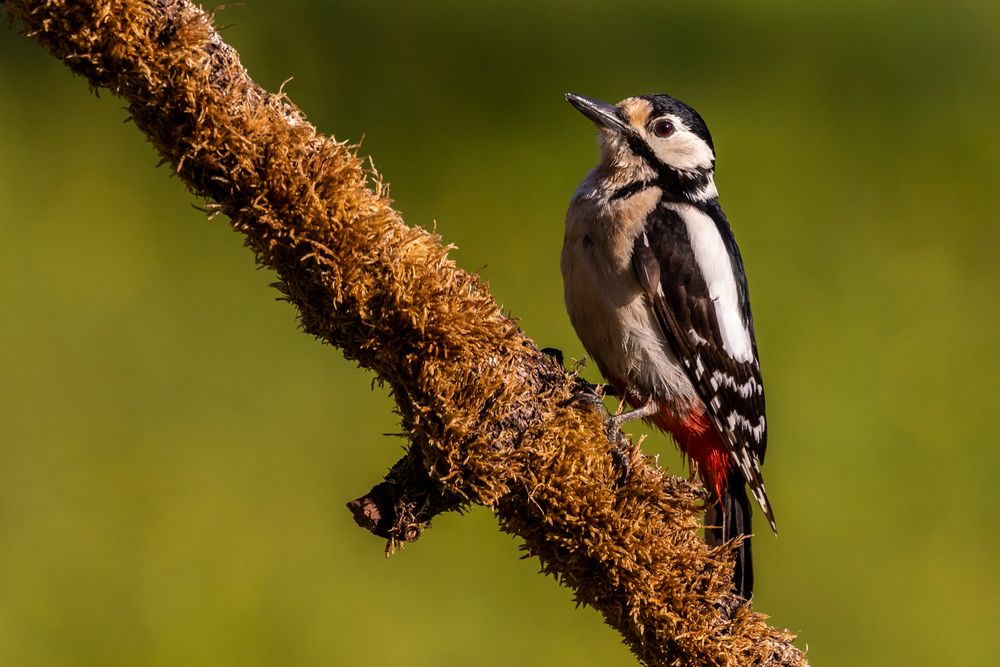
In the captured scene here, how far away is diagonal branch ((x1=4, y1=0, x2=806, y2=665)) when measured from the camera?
1.14 metres

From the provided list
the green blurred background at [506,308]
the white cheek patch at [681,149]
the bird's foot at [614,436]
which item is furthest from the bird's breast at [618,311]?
the green blurred background at [506,308]

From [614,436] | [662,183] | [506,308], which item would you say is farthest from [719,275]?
[506,308]

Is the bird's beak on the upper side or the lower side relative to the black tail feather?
upper

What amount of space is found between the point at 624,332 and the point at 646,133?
0.43m

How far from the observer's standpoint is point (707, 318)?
6.42 feet

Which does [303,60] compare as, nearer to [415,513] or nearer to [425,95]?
[425,95]

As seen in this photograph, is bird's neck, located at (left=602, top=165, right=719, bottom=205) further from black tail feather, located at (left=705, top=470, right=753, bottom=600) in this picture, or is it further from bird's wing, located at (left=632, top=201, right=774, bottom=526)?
black tail feather, located at (left=705, top=470, right=753, bottom=600)

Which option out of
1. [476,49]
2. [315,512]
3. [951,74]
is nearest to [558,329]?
[315,512]

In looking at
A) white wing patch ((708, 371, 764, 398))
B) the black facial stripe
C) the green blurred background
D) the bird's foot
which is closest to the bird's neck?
the black facial stripe

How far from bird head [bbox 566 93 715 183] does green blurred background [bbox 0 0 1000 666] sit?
1003 millimetres

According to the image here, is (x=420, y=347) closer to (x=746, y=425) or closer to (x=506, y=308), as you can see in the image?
(x=746, y=425)

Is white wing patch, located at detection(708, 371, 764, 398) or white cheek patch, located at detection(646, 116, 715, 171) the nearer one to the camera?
white wing patch, located at detection(708, 371, 764, 398)

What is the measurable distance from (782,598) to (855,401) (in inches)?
30.0

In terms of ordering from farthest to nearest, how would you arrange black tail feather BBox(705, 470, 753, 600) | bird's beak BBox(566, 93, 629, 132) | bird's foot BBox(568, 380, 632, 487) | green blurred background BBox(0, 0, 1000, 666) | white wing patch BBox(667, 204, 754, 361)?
green blurred background BBox(0, 0, 1000, 666), bird's beak BBox(566, 93, 629, 132), white wing patch BBox(667, 204, 754, 361), black tail feather BBox(705, 470, 753, 600), bird's foot BBox(568, 380, 632, 487)
